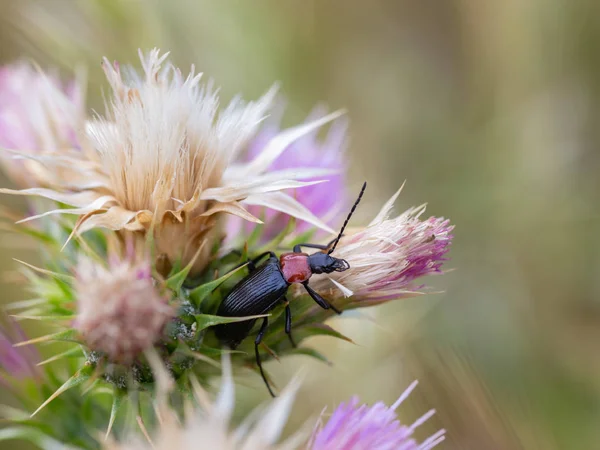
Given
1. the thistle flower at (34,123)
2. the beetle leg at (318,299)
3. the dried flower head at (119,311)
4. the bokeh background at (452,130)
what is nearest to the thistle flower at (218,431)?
the dried flower head at (119,311)

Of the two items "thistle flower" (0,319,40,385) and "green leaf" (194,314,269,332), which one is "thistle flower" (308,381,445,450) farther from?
"thistle flower" (0,319,40,385)

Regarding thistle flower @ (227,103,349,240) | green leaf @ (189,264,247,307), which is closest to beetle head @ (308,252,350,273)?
green leaf @ (189,264,247,307)

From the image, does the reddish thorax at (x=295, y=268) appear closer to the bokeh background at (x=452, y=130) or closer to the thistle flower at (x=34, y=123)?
the thistle flower at (x=34, y=123)

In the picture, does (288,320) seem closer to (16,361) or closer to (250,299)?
(250,299)

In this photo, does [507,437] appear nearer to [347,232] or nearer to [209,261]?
[347,232]

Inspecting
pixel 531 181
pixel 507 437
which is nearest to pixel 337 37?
pixel 531 181

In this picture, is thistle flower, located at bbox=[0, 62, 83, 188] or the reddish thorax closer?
the reddish thorax

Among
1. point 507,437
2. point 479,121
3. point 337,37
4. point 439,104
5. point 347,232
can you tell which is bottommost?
point 507,437
